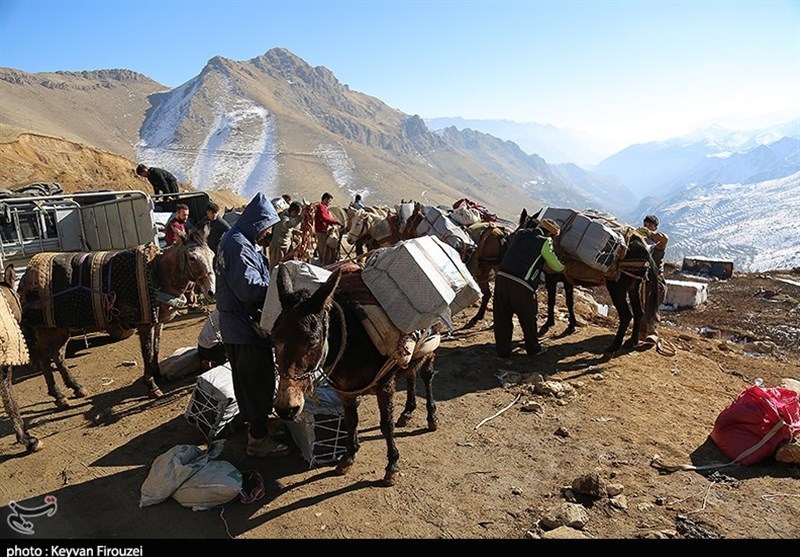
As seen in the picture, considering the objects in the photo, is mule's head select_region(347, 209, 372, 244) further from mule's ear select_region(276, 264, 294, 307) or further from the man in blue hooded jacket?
mule's ear select_region(276, 264, 294, 307)

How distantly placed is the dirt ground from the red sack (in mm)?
148

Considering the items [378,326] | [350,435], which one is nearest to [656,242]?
[378,326]

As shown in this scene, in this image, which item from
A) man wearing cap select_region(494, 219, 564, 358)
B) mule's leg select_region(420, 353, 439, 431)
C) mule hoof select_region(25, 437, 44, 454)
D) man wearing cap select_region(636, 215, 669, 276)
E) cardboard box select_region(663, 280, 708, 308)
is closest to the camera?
mule hoof select_region(25, 437, 44, 454)

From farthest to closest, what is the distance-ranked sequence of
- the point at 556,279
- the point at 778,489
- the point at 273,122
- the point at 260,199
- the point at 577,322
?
the point at 273,122
the point at 577,322
the point at 556,279
the point at 260,199
the point at 778,489

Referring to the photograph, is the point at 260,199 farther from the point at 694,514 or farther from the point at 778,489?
the point at 778,489

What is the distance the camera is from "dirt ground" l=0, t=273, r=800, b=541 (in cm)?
340

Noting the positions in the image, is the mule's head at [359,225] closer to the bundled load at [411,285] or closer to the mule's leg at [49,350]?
the mule's leg at [49,350]

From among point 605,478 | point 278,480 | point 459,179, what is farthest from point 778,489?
point 459,179

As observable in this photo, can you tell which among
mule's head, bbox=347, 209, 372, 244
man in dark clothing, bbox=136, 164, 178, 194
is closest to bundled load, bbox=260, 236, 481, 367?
mule's head, bbox=347, 209, 372, 244

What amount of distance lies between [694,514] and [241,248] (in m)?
4.33

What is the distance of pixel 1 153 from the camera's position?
22.4 meters

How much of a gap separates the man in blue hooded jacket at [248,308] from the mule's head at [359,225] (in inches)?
345

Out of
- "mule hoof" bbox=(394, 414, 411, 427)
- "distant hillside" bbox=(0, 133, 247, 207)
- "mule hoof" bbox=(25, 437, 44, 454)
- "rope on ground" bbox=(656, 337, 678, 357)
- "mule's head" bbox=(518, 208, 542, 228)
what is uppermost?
"distant hillside" bbox=(0, 133, 247, 207)

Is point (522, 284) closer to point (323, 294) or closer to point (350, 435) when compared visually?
point (350, 435)
